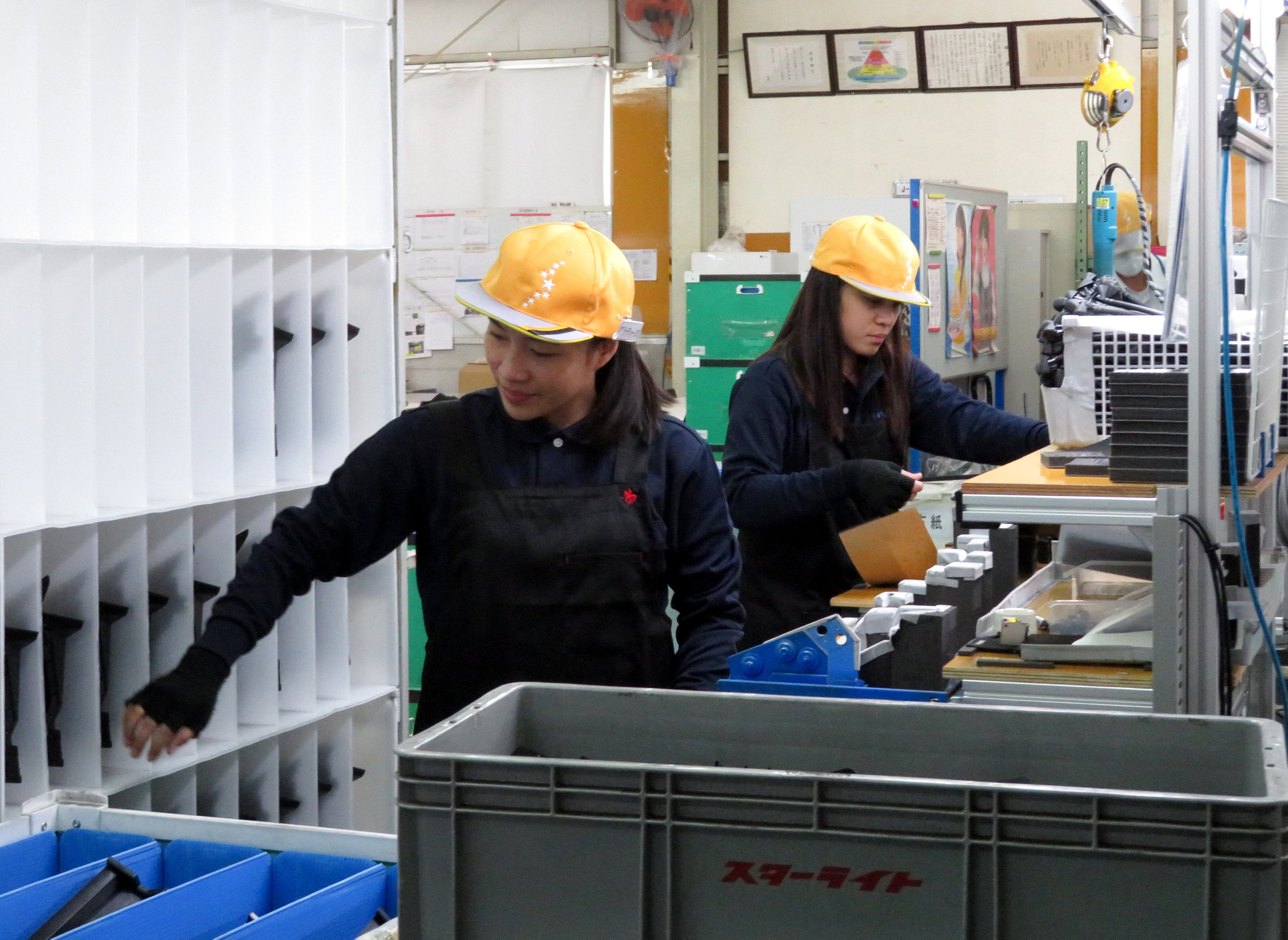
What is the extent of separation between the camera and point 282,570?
72.7 inches

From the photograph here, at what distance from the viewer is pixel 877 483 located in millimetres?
2580

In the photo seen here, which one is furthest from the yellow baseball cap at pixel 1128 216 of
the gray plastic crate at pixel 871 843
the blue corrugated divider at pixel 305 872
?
the gray plastic crate at pixel 871 843

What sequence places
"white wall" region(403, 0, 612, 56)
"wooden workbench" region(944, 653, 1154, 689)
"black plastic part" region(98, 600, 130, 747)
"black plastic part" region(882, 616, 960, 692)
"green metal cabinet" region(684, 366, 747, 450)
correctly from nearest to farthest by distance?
"wooden workbench" region(944, 653, 1154, 689) → "black plastic part" region(882, 616, 960, 692) → "black plastic part" region(98, 600, 130, 747) → "green metal cabinet" region(684, 366, 747, 450) → "white wall" region(403, 0, 612, 56)

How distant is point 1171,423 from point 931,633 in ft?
1.62

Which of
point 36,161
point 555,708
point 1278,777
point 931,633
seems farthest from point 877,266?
point 1278,777

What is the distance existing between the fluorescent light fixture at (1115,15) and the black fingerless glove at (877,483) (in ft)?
5.18

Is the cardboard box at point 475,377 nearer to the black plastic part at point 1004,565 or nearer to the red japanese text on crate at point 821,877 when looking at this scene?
the black plastic part at point 1004,565

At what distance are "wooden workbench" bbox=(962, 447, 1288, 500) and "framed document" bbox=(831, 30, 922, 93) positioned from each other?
18.5ft

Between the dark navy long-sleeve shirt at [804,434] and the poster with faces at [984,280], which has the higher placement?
the poster with faces at [984,280]

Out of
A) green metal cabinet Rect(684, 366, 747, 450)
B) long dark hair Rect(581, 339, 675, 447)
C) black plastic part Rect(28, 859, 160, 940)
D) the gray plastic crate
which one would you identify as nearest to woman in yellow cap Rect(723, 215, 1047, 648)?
long dark hair Rect(581, 339, 675, 447)

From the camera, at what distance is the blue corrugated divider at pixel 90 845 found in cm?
163

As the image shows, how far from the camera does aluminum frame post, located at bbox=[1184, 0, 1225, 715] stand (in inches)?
63.8

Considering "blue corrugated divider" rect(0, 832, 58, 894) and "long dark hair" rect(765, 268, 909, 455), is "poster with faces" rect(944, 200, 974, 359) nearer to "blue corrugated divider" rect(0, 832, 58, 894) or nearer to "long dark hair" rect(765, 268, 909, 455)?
"long dark hair" rect(765, 268, 909, 455)

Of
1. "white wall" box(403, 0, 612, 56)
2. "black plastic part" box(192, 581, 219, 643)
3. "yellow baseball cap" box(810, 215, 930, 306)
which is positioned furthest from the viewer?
"white wall" box(403, 0, 612, 56)
